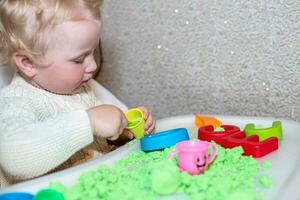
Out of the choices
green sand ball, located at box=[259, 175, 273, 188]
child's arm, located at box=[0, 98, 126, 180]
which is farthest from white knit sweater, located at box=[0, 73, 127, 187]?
green sand ball, located at box=[259, 175, 273, 188]

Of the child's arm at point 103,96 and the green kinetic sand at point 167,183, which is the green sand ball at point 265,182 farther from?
the child's arm at point 103,96

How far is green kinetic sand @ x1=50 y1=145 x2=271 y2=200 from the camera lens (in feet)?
1.79

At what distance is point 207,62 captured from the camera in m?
0.96

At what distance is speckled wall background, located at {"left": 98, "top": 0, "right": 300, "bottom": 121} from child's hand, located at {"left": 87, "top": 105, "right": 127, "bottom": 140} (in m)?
0.30

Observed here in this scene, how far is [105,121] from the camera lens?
70 centimetres

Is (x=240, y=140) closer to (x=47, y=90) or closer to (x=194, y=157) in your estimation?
(x=194, y=157)

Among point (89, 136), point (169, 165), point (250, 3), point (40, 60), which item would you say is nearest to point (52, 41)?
point (40, 60)

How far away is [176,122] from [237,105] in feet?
0.47

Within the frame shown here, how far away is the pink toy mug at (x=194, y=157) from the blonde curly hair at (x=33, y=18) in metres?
0.25

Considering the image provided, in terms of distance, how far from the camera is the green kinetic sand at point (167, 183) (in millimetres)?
545

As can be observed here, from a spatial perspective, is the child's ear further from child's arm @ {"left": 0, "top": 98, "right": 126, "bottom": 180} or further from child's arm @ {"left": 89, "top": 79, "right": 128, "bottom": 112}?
child's arm @ {"left": 89, "top": 79, "right": 128, "bottom": 112}

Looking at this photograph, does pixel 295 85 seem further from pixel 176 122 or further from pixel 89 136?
pixel 89 136

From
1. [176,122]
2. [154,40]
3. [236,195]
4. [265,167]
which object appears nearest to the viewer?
[236,195]

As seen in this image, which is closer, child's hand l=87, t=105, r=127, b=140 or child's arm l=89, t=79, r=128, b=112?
child's hand l=87, t=105, r=127, b=140
